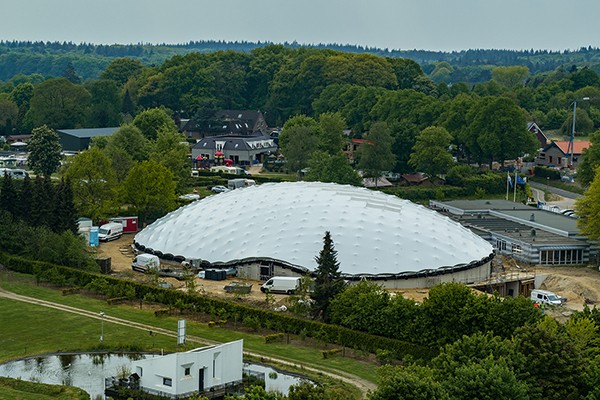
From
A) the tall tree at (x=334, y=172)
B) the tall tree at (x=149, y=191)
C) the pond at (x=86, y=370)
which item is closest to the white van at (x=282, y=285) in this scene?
the pond at (x=86, y=370)

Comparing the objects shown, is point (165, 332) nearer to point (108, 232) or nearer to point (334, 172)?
point (108, 232)

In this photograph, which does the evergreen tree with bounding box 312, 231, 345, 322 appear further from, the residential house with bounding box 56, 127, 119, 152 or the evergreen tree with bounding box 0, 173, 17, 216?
the residential house with bounding box 56, 127, 119, 152

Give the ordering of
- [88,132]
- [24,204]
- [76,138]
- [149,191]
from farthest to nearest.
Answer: [88,132] < [76,138] < [149,191] < [24,204]

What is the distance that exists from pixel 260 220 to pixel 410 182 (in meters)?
41.3

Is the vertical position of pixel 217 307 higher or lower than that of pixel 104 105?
lower

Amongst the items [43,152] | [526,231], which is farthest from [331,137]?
[526,231]

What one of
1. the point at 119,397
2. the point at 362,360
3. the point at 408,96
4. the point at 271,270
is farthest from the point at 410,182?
the point at 119,397

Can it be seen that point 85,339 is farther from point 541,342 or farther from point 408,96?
point 408,96

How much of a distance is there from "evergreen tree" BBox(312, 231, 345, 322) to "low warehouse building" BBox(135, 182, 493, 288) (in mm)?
5988

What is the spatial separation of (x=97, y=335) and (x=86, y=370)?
212 inches

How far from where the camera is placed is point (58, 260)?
2741 inches

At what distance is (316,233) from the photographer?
227 ft

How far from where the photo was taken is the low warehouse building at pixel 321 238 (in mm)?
67062

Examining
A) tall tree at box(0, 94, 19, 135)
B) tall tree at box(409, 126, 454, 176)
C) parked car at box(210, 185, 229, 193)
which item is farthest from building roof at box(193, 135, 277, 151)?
tall tree at box(0, 94, 19, 135)
